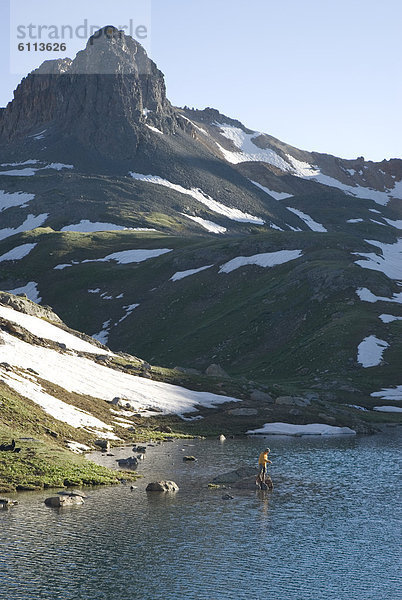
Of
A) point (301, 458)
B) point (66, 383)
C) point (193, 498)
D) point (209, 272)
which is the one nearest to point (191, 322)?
point (209, 272)

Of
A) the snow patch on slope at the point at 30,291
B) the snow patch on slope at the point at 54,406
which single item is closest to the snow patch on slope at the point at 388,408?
the snow patch on slope at the point at 54,406

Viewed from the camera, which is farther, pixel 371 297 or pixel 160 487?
pixel 371 297

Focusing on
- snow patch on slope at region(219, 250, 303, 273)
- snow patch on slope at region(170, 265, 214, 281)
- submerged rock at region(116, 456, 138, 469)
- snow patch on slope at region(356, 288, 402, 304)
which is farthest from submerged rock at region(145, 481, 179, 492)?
snow patch on slope at region(170, 265, 214, 281)

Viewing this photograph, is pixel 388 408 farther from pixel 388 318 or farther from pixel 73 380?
pixel 73 380

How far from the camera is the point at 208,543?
35.4m

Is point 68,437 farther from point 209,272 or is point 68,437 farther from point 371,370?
point 209,272

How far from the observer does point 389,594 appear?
2947cm

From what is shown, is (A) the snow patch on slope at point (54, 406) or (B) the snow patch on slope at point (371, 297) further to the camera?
(B) the snow patch on slope at point (371, 297)

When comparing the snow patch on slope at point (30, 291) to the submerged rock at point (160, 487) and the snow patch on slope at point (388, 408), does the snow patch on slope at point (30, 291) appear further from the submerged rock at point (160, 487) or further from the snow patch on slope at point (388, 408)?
the submerged rock at point (160, 487)

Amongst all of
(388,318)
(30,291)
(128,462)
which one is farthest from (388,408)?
(30,291)

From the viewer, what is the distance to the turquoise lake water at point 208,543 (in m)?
29.4

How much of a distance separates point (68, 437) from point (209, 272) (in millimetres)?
119051

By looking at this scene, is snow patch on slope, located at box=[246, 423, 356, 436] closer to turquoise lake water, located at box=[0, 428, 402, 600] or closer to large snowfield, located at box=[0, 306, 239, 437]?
large snowfield, located at box=[0, 306, 239, 437]

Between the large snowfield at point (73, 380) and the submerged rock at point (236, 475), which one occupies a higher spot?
the large snowfield at point (73, 380)
